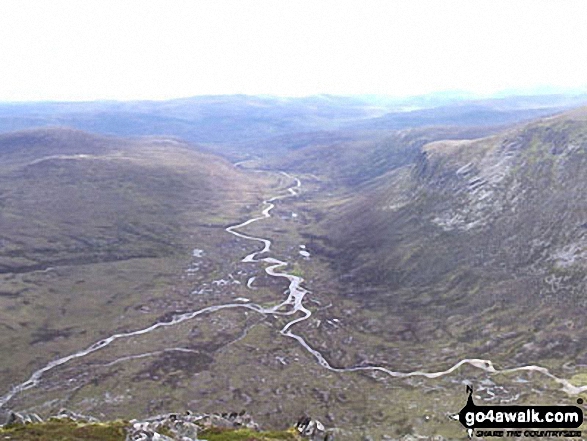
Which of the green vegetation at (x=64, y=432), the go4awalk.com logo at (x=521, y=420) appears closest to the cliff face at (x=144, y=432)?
the green vegetation at (x=64, y=432)

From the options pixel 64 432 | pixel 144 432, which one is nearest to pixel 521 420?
pixel 144 432

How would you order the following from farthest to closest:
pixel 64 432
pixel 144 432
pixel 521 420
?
pixel 521 420
pixel 64 432
pixel 144 432

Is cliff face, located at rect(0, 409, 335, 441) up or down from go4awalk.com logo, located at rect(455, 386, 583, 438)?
up

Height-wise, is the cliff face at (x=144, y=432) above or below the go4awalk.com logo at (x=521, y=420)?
above

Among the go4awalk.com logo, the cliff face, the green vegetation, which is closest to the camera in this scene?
the green vegetation

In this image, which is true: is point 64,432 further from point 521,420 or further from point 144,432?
point 521,420

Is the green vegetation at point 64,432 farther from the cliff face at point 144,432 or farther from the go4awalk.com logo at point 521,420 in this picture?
the go4awalk.com logo at point 521,420

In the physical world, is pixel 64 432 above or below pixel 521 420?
above

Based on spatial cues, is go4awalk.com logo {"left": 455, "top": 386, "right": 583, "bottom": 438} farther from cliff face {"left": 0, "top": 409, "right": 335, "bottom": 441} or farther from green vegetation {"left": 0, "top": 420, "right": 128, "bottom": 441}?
green vegetation {"left": 0, "top": 420, "right": 128, "bottom": 441}

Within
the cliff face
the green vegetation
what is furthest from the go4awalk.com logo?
the green vegetation
